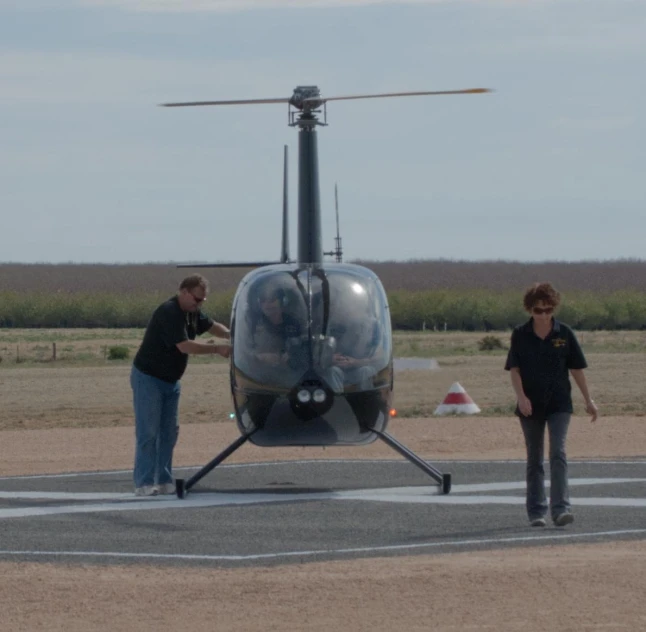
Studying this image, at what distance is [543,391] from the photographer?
11.4 m

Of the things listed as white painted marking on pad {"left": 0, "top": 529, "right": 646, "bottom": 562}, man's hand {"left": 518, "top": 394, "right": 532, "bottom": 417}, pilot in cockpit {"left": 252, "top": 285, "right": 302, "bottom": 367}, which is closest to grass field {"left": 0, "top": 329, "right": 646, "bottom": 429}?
pilot in cockpit {"left": 252, "top": 285, "right": 302, "bottom": 367}

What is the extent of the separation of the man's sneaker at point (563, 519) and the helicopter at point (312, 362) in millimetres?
2260

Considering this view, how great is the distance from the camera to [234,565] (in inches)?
390

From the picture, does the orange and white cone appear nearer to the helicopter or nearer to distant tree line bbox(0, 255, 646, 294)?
the helicopter

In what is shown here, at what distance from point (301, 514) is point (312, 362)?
1698 mm

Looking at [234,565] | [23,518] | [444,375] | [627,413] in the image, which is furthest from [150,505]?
[444,375]

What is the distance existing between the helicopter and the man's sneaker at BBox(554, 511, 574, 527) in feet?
7.41

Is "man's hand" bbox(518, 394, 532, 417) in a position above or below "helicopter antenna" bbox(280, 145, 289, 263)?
below

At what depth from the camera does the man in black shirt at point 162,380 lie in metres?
13.8

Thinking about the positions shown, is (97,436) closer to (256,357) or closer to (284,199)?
(284,199)

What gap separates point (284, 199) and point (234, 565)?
10.0 metres

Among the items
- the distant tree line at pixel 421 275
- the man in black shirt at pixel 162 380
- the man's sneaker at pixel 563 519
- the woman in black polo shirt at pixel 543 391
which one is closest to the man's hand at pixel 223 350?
the man in black shirt at pixel 162 380

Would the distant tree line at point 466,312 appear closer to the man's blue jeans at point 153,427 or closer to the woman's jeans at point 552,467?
the man's blue jeans at point 153,427

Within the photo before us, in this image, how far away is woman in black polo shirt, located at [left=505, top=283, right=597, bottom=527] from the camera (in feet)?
37.2
